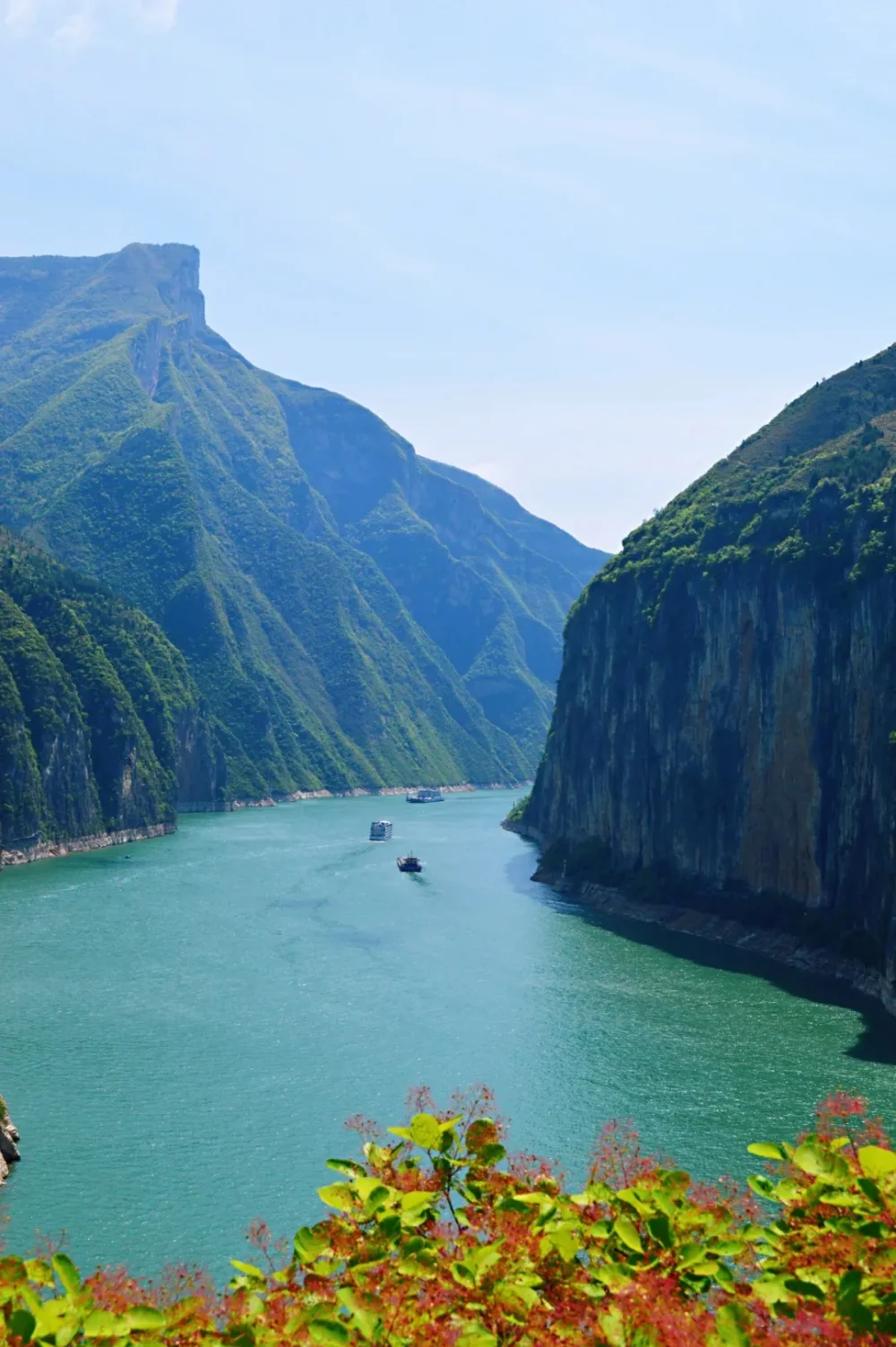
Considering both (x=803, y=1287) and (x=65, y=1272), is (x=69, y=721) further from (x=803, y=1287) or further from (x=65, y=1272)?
(x=803, y=1287)

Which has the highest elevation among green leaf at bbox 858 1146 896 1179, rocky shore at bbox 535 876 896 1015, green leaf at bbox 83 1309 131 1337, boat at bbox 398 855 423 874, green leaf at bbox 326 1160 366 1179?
green leaf at bbox 858 1146 896 1179

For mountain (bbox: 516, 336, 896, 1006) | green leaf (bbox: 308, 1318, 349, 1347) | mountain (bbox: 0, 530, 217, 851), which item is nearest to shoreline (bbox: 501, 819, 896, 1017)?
mountain (bbox: 516, 336, 896, 1006)

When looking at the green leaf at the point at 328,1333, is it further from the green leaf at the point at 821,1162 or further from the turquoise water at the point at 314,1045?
the turquoise water at the point at 314,1045

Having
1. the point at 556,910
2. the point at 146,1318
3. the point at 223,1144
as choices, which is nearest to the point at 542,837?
the point at 556,910

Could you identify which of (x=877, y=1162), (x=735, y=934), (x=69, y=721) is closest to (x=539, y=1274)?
(x=877, y=1162)

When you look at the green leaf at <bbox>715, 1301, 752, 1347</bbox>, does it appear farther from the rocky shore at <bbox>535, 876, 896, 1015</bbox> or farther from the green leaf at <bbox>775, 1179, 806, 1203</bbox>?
the rocky shore at <bbox>535, 876, 896, 1015</bbox>

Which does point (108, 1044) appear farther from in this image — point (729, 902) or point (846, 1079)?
point (729, 902)

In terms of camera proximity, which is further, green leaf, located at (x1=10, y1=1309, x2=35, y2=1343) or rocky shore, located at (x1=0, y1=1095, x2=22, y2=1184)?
rocky shore, located at (x1=0, y1=1095, x2=22, y2=1184)

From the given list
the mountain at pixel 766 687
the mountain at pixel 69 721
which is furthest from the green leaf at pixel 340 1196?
the mountain at pixel 69 721
